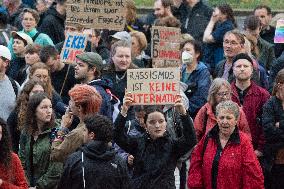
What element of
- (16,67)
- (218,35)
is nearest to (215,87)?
(16,67)

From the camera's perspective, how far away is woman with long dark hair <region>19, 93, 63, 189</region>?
467 inches

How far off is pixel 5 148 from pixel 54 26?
7627 millimetres

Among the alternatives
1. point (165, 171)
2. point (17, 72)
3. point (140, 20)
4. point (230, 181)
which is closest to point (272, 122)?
point (230, 181)

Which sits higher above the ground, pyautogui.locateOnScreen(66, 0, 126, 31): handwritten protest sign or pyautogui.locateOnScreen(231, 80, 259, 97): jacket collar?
pyautogui.locateOnScreen(66, 0, 126, 31): handwritten protest sign

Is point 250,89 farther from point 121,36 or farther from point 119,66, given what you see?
point 121,36

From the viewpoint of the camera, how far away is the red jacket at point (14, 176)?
1101cm

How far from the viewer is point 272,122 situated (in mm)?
13375

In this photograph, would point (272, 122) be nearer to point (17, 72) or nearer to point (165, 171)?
point (165, 171)

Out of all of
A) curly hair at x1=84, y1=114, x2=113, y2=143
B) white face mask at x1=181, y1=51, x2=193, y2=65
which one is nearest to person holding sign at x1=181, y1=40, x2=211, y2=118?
white face mask at x1=181, y1=51, x2=193, y2=65

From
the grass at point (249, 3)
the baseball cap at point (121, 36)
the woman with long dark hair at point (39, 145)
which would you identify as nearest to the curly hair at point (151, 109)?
the woman with long dark hair at point (39, 145)

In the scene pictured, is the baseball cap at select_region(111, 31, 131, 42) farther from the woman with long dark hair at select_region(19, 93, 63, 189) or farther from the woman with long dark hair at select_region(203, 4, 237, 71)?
the woman with long dark hair at select_region(19, 93, 63, 189)

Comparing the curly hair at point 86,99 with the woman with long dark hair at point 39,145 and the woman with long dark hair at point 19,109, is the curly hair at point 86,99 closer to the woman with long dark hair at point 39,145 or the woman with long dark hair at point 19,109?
the woman with long dark hair at point 39,145

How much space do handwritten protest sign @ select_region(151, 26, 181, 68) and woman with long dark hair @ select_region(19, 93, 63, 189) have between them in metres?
2.73

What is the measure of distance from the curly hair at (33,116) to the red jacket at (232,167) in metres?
1.73
